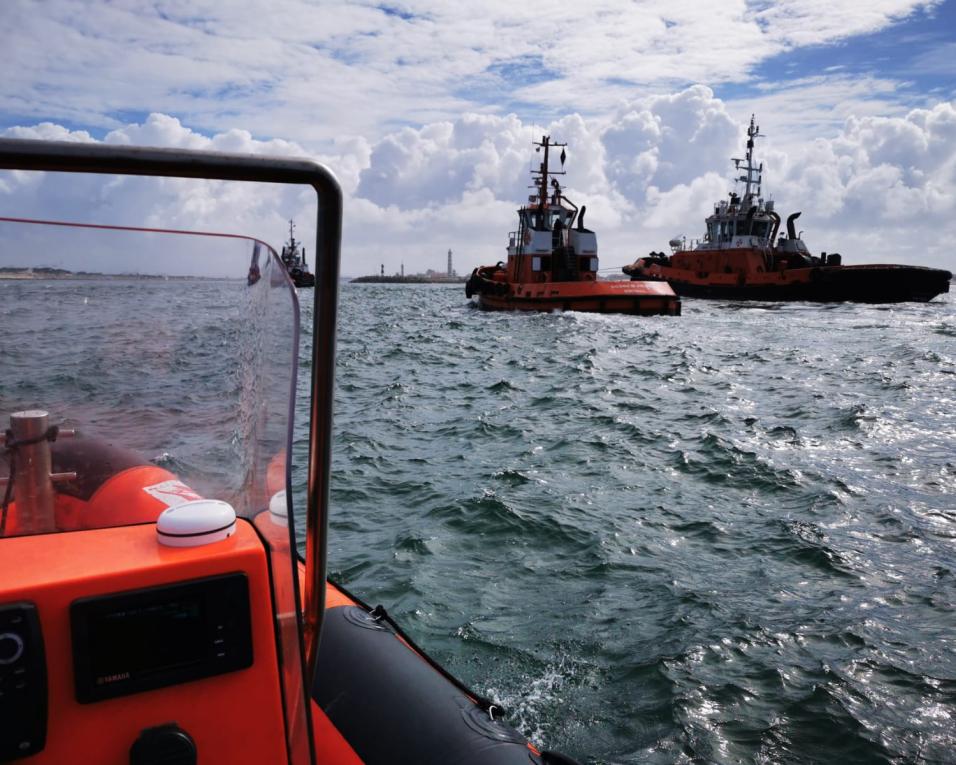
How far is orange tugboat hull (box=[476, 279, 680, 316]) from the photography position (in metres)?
24.7

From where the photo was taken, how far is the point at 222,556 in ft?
4.57

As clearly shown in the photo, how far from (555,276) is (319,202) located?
27566 mm

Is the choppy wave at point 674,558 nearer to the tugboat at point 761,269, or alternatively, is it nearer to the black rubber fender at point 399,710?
the black rubber fender at point 399,710

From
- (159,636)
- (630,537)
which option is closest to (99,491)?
(159,636)

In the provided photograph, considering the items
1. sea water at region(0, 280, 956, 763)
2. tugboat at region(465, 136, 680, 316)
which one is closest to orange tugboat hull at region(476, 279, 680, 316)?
tugboat at region(465, 136, 680, 316)

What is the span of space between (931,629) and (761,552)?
1172mm

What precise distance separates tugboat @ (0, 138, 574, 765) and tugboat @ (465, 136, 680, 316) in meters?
23.6

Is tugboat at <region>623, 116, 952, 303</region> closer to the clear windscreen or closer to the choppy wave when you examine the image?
the choppy wave

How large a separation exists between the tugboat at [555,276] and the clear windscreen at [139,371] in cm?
2354

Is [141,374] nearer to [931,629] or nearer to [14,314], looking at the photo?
[14,314]

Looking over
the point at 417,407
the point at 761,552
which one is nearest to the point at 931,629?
the point at 761,552

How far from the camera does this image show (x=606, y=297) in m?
24.6

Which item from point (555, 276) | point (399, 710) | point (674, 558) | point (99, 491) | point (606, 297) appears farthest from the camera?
point (555, 276)

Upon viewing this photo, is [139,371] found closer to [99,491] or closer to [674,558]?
[99,491]
